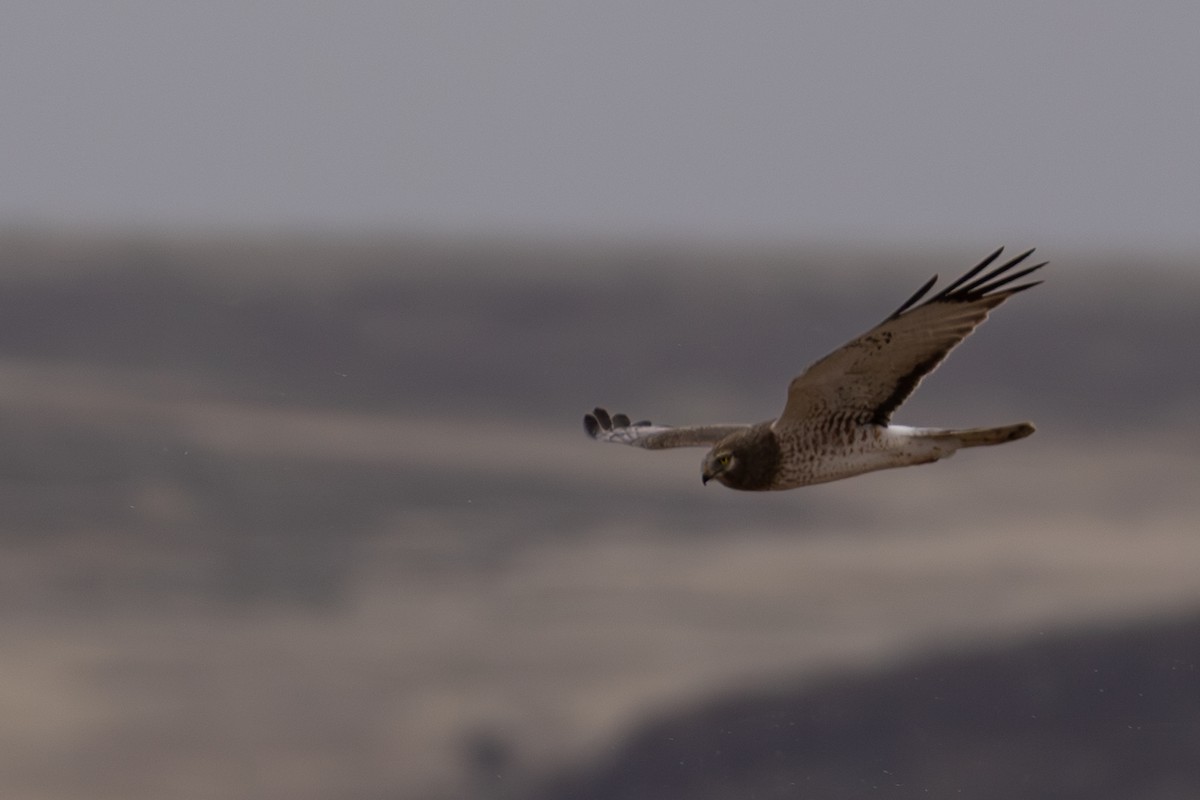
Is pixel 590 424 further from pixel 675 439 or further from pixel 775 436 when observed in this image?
pixel 775 436

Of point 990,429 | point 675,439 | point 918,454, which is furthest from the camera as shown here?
point 675,439

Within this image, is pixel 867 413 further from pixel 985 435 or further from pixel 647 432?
pixel 647 432

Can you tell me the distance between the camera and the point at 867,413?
337 inches

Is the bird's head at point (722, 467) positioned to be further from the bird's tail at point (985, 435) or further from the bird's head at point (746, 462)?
the bird's tail at point (985, 435)

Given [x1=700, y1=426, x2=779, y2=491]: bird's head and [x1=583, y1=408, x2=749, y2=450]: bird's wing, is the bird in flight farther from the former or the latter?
[x1=583, y1=408, x2=749, y2=450]: bird's wing

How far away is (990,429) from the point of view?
7824 mm

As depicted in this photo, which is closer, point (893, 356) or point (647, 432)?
point (893, 356)

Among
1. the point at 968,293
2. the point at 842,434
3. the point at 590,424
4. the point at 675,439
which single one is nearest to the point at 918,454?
the point at 842,434

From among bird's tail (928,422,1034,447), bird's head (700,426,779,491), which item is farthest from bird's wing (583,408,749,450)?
bird's tail (928,422,1034,447)

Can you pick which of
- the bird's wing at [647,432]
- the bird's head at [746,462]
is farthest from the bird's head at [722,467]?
the bird's wing at [647,432]

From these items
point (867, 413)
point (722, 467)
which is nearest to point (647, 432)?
point (722, 467)

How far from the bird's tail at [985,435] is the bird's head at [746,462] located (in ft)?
3.62

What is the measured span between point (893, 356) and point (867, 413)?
49 cm

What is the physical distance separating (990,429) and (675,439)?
408 centimetres
